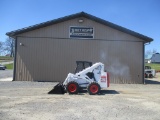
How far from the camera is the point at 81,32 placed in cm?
2188

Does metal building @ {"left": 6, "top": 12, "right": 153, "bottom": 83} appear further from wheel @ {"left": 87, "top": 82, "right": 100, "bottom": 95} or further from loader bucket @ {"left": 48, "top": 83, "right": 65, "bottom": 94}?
wheel @ {"left": 87, "top": 82, "right": 100, "bottom": 95}

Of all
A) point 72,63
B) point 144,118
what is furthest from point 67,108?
point 72,63

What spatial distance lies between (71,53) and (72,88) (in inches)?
318

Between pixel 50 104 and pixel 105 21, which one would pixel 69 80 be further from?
pixel 105 21

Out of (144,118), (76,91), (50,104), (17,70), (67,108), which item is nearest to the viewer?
(144,118)

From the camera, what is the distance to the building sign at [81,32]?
71.5 feet

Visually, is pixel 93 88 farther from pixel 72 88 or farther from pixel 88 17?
pixel 88 17

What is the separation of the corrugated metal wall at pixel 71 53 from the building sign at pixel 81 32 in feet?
1.21

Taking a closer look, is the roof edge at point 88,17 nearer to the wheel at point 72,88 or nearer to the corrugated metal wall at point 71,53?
the corrugated metal wall at point 71,53

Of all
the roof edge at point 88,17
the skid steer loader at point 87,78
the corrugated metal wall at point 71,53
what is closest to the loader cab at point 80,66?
the skid steer loader at point 87,78

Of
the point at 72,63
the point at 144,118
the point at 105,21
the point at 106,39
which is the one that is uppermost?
the point at 105,21

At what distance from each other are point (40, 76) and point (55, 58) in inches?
80.8

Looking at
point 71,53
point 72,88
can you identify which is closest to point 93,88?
point 72,88

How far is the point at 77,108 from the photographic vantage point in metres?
9.40
